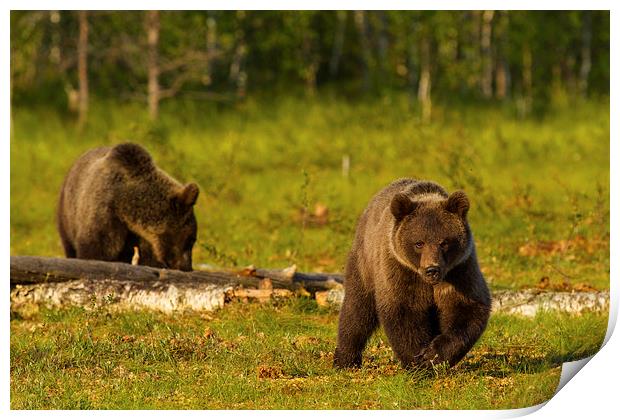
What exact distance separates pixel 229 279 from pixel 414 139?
578 cm

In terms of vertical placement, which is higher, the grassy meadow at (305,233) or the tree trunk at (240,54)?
the tree trunk at (240,54)

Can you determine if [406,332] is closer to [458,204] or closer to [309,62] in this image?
[458,204]

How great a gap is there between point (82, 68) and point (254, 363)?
8.73m

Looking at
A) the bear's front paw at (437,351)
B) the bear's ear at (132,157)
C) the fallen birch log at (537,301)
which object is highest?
the bear's ear at (132,157)

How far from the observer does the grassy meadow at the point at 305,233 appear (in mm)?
6844

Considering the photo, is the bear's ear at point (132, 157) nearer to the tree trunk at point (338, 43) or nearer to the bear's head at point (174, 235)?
the bear's head at point (174, 235)

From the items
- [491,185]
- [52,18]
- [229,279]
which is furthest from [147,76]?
[229,279]

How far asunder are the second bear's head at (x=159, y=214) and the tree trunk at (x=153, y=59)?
18.2 feet

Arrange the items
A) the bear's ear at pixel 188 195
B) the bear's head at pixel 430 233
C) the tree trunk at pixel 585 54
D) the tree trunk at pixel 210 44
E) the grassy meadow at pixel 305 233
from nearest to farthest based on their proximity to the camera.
Result: the bear's head at pixel 430 233
the grassy meadow at pixel 305 233
the bear's ear at pixel 188 195
the tree trunk at pixel 585 54
the tree trunk at pixel 210 44

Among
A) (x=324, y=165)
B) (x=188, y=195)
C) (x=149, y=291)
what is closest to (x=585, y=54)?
(x=324, y=165)

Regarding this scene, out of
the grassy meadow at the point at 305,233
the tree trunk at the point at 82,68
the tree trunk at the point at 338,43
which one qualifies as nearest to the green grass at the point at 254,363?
the grassy meadow at the point at 305,233

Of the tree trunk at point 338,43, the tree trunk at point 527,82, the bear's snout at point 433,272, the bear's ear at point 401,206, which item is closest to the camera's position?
the bear's snout at point 433,272

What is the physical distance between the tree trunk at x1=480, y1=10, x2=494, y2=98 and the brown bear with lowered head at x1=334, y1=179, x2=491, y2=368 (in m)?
9.09

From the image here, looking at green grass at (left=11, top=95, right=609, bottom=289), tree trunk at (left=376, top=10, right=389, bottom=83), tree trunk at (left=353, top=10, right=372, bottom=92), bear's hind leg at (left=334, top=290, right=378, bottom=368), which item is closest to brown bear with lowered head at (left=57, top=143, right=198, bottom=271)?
green grass at (left=11, top=95, right=609, bottom=289)
